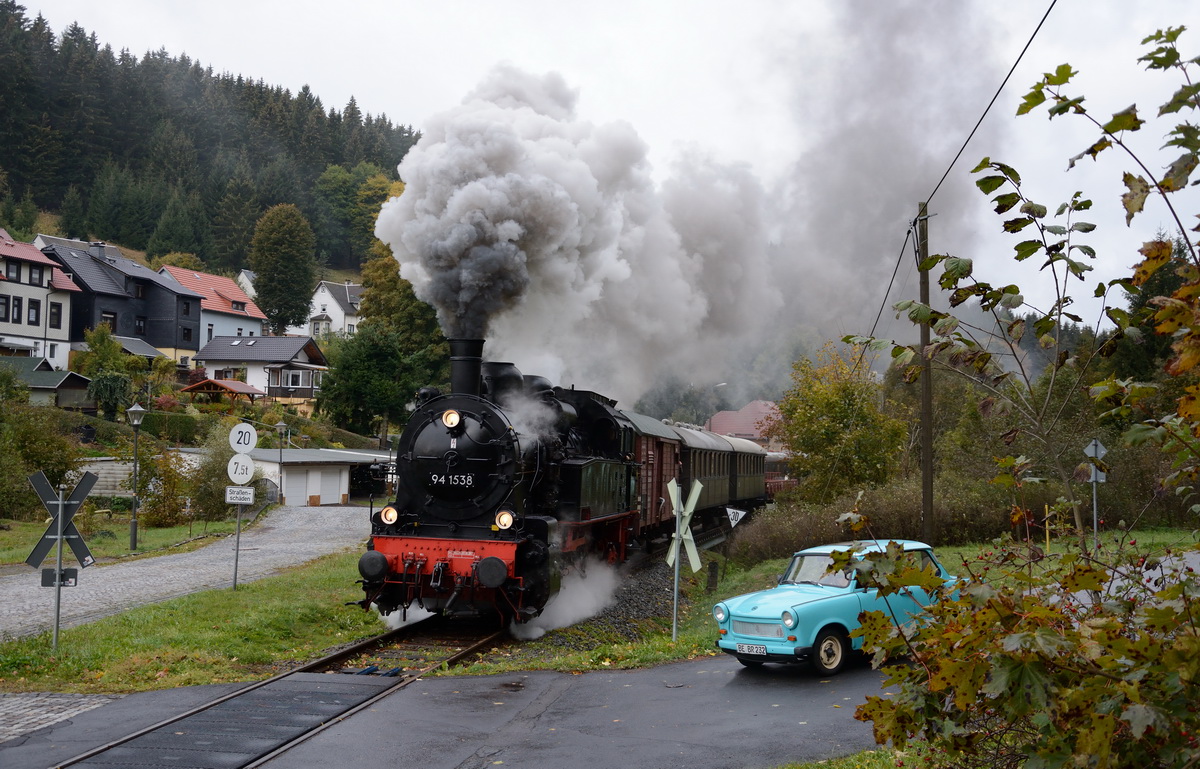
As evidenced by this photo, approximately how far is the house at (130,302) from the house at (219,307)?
5.99ft

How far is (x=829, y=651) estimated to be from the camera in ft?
30.9

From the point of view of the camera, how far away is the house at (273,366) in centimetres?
5872

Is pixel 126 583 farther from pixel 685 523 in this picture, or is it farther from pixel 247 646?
pixel 685 523

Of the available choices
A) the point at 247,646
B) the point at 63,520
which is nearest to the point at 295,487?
the point at 247,646

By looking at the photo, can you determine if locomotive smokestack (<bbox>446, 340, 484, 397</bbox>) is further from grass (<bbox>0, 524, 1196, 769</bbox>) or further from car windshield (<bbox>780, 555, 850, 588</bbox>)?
car windshield (<bbox>780, 555, 850, 588</bbox>)

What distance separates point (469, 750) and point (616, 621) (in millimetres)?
6863

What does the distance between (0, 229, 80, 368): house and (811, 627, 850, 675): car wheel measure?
2105 inches

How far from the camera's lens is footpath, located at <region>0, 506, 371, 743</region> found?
823 cm

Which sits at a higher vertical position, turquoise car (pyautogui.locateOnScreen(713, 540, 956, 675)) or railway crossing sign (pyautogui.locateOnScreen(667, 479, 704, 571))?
railway crossing sign (pyautogui.locateOnScreen(667, 479, 704, 571))

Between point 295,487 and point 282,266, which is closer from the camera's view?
point 295,487

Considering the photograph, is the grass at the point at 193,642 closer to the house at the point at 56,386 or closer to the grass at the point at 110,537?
the grass at the point at 110,537

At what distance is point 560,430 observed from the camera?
44.0ft

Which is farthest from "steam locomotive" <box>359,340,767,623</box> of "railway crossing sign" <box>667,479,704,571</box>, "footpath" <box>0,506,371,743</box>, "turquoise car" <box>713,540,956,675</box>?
"footpath" <box>0,506,371,743</box>

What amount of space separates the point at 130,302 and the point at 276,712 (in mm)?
62151
